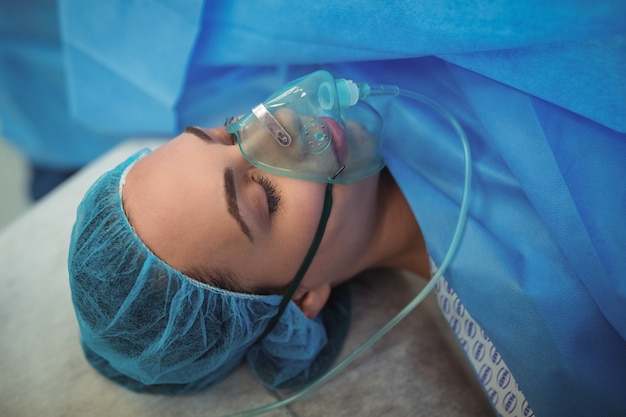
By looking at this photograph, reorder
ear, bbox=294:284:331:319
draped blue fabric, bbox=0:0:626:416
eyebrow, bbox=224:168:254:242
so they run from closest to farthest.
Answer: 1. draped blue fabric, bbox=0:0:626:416
2. eyebrow, bbox=224:168:254:242
3. ear, bbox=294:284:331:319

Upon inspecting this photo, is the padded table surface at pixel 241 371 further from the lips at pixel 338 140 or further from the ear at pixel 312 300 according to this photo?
the lips at pixel 338 140

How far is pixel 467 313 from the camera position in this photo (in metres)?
1.04

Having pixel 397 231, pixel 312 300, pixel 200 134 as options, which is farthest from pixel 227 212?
pixel 397 231

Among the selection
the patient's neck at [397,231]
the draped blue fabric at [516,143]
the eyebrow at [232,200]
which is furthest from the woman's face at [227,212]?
the draped blue fabric at [516,143]

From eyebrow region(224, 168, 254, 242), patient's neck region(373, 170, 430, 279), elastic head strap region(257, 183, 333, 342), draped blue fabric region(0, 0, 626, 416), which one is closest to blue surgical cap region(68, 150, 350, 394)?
elastic head strap region(257, 183, 333, 342)

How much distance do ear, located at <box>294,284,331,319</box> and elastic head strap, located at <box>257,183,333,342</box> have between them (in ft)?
0.23

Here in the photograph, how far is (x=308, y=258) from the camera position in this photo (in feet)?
3.38

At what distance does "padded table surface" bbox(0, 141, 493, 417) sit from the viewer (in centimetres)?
113

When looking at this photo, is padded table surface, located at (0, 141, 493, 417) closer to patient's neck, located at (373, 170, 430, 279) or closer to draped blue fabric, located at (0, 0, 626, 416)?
patient's neck, located at (373, 170, 430, 279)

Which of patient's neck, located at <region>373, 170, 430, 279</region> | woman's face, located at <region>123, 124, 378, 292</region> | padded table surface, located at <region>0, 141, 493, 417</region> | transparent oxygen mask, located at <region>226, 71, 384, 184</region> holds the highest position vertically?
transparent oxygen mask, located at <region>226, 71, 384, 184</region>

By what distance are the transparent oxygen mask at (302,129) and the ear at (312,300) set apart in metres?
0.27

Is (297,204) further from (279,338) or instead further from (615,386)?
(615,386)

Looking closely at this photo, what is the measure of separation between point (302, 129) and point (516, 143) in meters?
0.38

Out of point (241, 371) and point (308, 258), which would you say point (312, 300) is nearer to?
point (308, 258)
